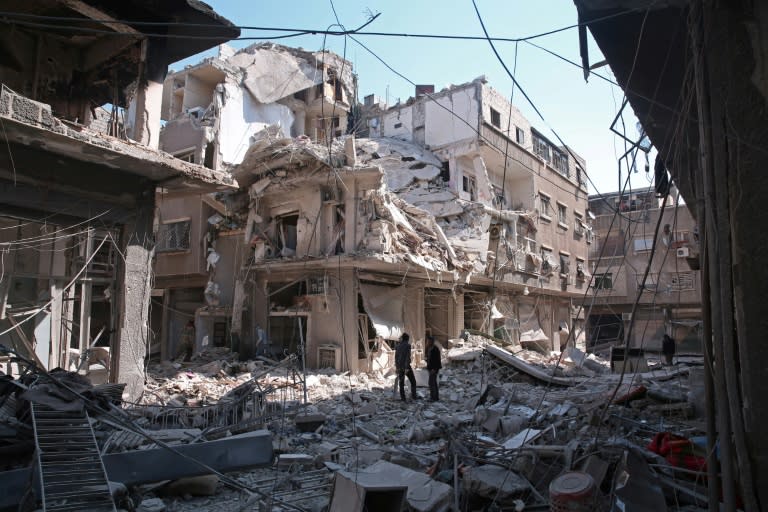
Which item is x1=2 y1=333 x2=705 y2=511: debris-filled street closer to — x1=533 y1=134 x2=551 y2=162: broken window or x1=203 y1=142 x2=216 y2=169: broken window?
x1=203 y1=142 x2=216 y2=169: broken window

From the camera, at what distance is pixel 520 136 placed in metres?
27.4

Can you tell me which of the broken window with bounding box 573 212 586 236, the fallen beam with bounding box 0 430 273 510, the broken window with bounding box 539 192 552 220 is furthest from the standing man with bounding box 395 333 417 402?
the broken window with bounding box 573 212 586 236

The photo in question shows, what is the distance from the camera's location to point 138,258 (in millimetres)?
9773

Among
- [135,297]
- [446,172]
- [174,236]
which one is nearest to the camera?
[135,297]

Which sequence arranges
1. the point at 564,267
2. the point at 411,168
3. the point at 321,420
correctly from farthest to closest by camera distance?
1. the point at 564,267
2. the point at 411,168
3. the point at 321,420

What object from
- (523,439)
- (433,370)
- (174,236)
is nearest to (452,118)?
(174,236)

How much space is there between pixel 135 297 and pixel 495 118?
→ 20.2 meters

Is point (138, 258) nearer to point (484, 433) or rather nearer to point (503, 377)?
point (484, 433)

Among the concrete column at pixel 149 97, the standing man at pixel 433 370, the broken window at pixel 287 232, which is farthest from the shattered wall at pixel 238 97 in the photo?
the standing man at pixel 433 370

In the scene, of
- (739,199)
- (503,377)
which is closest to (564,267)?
(503,377)

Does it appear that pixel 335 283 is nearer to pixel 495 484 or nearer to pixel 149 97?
pixel 149 97

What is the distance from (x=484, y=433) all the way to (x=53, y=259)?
918 centimetres

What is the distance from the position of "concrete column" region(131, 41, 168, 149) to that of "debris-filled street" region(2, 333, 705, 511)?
461 cm

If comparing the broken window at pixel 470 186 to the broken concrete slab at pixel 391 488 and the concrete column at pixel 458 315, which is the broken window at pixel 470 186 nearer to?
the concrete column at pixel 458 315
